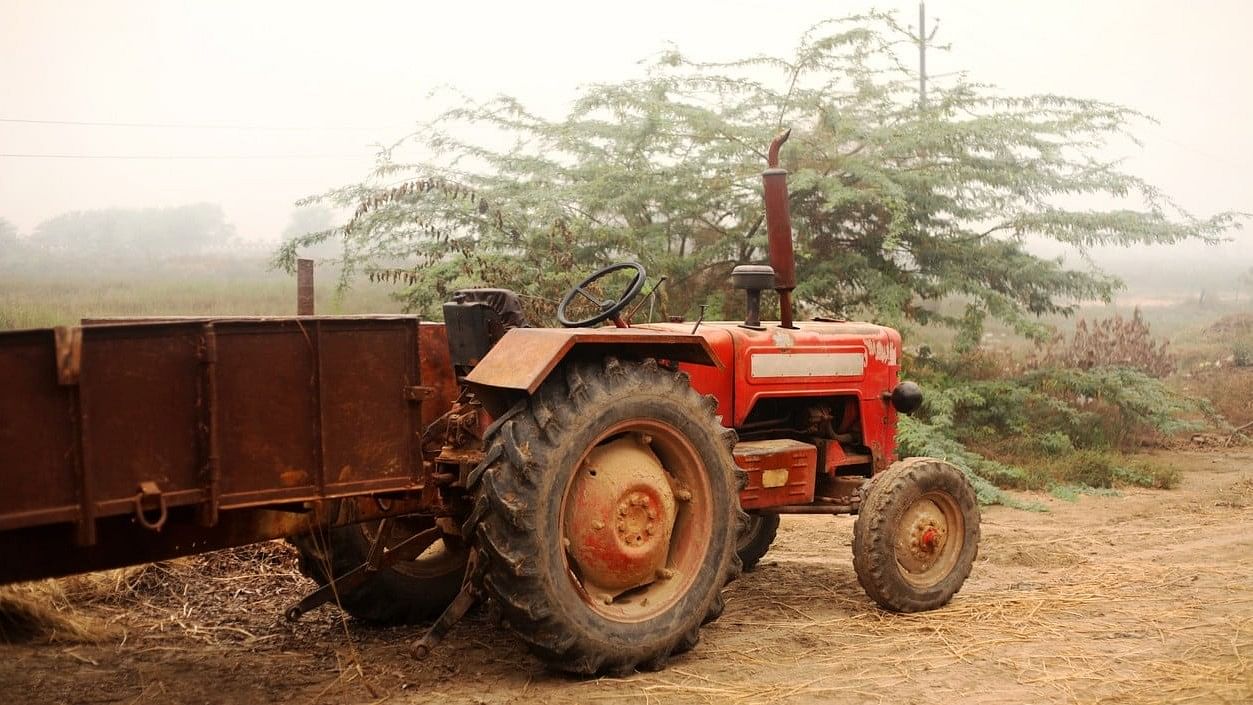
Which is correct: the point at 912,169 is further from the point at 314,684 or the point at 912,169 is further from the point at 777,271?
the point at 314,684

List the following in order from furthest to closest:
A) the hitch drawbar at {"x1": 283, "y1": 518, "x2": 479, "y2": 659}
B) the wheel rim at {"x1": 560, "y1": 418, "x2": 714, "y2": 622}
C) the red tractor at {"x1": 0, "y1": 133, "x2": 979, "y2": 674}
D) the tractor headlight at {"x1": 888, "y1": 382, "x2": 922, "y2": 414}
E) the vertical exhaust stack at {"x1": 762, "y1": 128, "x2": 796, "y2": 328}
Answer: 1. the tractor headlight at {"x1": 888, "y1": 382, "x2": 922, "y2": 414}
2. the vertical exhaust stack at {"x1": 762, "y1": 128, "x2": 796, "y2": 328}
3. the hitch drawbar at {"x1": 283, "y1": 518, "x2": 479, "y2": 659}
4. the wheel rim at {"x1": 560, "y1": 418, "x2": 714, "y2": 622}
5. the red tractor at {"x1": 0, "y1": 133, "x2": 979, "y2": 674}

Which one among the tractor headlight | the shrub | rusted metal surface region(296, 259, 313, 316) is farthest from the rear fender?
the shrub

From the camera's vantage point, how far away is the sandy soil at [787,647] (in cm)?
384

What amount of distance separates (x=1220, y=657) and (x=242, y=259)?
7.78 metres

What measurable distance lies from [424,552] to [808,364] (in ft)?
6.76

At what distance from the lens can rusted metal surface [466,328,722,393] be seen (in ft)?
12.6

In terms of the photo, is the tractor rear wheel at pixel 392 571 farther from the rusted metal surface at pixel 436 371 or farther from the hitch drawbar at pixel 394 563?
the rusted metal surface at pixel 436 371

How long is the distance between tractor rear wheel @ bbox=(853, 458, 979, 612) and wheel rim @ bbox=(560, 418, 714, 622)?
3.25ft

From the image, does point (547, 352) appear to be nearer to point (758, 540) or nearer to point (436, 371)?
point (436, 371)

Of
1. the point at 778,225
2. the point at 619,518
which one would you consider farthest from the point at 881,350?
the point at 619,518

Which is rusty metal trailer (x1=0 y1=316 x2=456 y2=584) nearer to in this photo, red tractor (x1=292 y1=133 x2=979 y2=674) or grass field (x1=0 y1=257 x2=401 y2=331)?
red tractor (x1=292 y1=133 x2=979 y2=674)

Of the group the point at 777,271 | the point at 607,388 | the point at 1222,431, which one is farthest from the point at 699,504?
the point at 1222,431

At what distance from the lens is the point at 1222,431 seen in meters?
11.6

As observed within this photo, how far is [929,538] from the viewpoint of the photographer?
512cm
